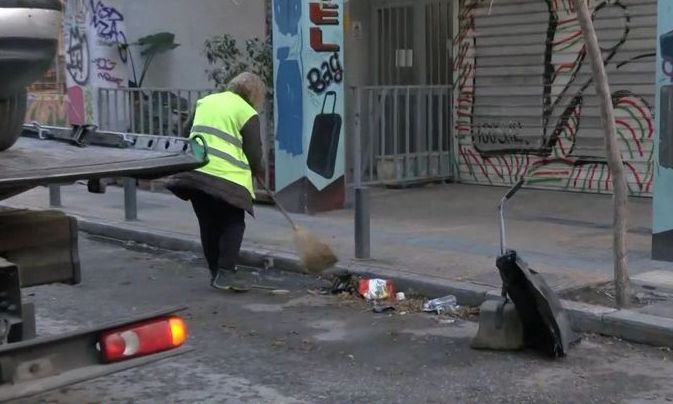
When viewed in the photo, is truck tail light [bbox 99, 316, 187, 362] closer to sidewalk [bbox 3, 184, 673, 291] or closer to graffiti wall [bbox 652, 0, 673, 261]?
sidewalk [bbox 3, 184, 673, 291]

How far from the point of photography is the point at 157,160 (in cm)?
433

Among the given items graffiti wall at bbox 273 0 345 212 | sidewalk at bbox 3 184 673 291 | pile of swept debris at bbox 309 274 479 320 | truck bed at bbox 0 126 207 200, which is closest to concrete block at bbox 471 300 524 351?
pile of swept debris at bbox 309 274 479 320

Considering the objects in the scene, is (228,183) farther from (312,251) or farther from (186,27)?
(186,27)

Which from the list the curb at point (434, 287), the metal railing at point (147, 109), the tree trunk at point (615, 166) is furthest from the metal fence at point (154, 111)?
the tree trunk at point (615, 166)

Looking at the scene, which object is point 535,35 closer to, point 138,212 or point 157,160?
point 138,212

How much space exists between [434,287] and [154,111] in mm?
7013

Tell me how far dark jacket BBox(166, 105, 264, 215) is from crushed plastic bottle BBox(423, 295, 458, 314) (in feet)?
5.48

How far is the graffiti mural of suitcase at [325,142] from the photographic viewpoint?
11.3 m

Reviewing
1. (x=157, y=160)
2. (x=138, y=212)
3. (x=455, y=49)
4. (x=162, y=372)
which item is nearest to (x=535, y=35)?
(x=455, y=49)

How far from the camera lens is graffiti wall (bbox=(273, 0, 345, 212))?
11.1 m

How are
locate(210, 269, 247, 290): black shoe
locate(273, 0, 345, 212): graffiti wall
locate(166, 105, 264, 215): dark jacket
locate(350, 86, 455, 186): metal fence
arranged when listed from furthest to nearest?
locate(350, 86, 455, 186): metal fence, locate(273, 0, 345, 212): graffiti wall, locate(210, 269, 247, 290): black shoe, locate(166, 105, 264, 215): dark jacket

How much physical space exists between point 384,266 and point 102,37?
784 centimetres

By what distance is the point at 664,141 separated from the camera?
26.5 ft

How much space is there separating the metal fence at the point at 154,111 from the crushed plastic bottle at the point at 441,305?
16.3 ft
